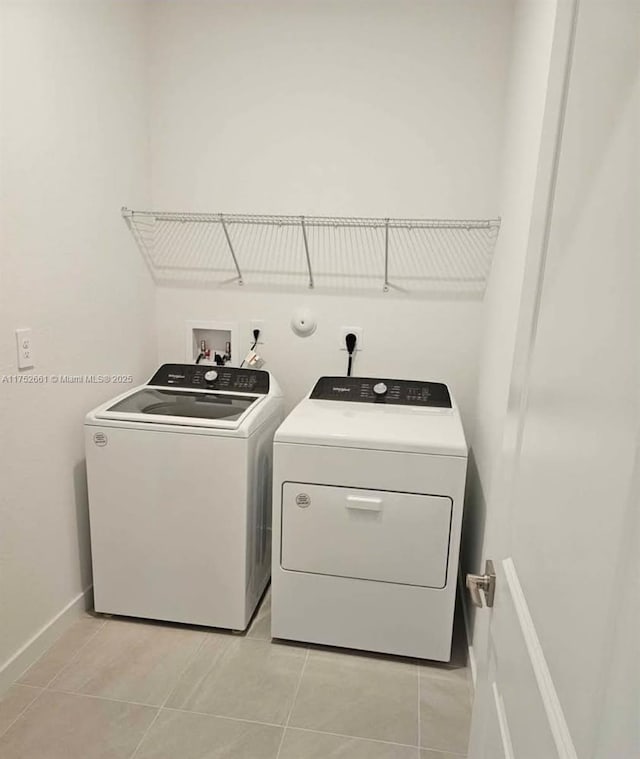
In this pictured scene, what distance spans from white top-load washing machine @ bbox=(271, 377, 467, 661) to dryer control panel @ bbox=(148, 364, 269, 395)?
0.42m

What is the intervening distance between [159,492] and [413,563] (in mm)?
948

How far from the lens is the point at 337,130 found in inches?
92.4

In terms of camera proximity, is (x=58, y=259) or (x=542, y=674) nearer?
(x=542, y=674)

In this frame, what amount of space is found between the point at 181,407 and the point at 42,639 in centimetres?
94

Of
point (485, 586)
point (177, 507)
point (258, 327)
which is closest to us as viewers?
point (485, 586)

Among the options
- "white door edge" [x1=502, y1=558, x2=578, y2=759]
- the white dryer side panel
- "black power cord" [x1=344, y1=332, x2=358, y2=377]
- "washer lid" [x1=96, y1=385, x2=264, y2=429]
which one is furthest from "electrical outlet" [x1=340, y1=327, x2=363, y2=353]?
"white door edge" [x1=502, y1=558, x2=578, y2=759]

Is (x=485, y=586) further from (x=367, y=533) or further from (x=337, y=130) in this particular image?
(x=337, y=130)

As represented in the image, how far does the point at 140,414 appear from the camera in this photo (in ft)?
6.64

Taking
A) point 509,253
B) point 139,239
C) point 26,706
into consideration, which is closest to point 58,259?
point 139,239

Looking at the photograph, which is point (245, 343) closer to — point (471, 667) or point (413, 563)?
point (413, 563)

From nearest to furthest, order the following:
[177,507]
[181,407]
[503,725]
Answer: [503,725]
[177,507]
[181,407]

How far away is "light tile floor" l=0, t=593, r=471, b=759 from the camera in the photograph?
5.20 feet

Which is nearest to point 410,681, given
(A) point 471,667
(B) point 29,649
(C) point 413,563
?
(A) point 471,667

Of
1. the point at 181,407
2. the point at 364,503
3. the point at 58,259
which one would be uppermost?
the point at 58,259
